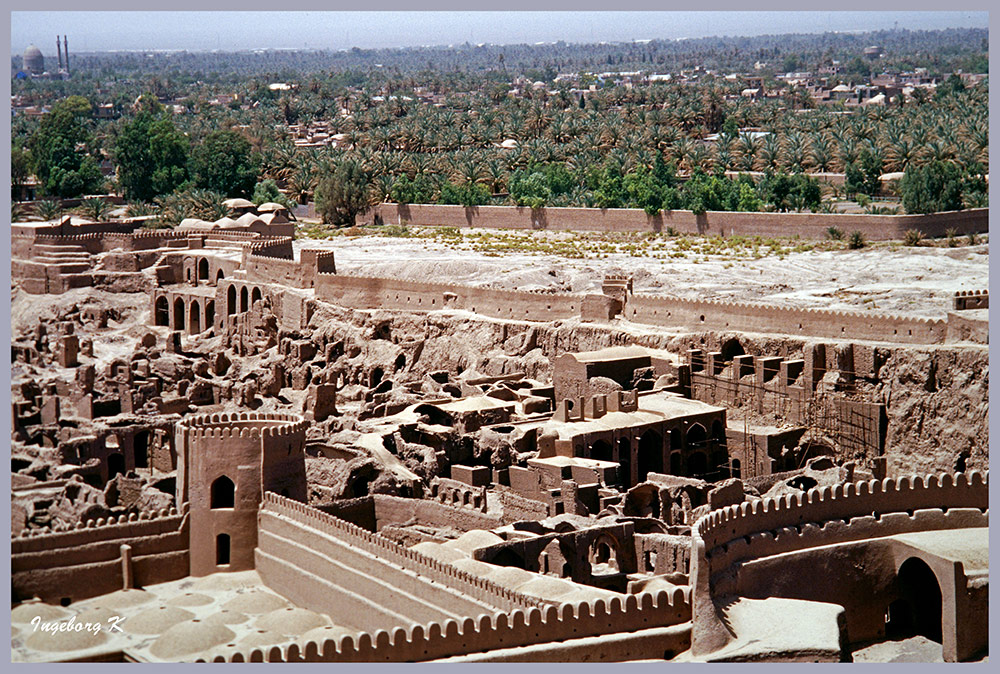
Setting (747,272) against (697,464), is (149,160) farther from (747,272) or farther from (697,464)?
(697,464)

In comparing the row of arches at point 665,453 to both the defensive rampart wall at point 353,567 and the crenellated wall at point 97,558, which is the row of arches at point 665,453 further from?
the crenellated wall at point 97,558

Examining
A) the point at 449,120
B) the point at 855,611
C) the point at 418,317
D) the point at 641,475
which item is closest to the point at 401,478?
the point at 641,475

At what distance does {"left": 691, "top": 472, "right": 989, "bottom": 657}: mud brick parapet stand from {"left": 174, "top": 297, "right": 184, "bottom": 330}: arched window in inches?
1250

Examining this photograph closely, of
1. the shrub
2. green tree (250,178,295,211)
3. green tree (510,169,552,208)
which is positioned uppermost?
the shrub

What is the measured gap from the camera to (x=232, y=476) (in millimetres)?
30797

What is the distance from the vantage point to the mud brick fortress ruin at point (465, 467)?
25.5 metres

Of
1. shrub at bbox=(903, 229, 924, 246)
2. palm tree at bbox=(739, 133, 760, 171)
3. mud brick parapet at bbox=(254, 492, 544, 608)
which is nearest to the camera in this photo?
mud brick parapet at bbox=(254, 492, 544, 608)

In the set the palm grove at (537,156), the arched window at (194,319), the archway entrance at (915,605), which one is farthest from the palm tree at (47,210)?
the archway entrance at (915,605)

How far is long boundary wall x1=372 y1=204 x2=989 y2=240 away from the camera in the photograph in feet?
194

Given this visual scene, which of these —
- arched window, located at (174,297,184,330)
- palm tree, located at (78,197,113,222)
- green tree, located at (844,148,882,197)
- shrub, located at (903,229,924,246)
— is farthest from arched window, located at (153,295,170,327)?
green tree, located at (844,148,882,197)

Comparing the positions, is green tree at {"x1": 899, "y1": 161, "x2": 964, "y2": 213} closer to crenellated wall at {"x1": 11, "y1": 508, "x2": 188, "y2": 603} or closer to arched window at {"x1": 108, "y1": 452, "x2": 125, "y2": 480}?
arched window at {"x1": 108, "y1": 452, "x2": 125, "y2": 480}

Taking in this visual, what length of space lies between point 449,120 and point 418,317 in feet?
189

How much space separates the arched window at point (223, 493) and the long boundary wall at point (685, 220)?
33.5m

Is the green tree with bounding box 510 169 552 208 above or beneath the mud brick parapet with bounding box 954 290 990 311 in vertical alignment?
beneath
